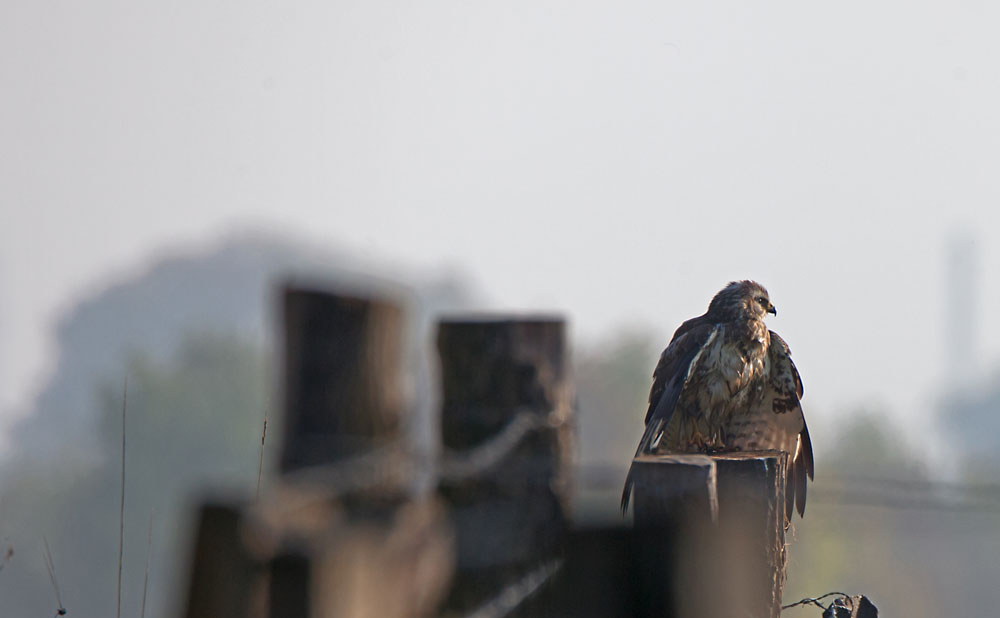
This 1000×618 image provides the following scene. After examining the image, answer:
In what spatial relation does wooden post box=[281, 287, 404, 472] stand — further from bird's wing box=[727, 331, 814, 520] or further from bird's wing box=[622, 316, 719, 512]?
bird's wing box=[727, 331, 814, 520]

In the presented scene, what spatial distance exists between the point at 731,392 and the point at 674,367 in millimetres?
355

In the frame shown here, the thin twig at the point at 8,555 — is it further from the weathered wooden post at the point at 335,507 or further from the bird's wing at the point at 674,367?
the bird's wing at the point at 674,367

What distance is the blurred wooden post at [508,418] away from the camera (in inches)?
156

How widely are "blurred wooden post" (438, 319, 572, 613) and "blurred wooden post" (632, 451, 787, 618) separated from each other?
0.86m

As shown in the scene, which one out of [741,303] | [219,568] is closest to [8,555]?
[219,568]

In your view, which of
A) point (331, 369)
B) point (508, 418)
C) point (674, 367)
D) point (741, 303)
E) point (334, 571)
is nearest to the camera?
point (334, 571)

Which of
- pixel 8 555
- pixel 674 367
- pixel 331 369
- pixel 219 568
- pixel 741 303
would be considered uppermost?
pixel 741 303

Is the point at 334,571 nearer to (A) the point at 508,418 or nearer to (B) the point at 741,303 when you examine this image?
(A) the point at 508,418

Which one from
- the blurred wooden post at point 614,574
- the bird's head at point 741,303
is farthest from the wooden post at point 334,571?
the bird's head at point 741,303

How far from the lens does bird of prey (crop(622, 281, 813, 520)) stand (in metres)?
6.58

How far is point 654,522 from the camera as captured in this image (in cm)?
277

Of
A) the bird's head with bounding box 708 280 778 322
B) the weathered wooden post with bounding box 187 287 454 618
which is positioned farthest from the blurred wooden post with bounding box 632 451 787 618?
the bird's head with bounding box 708 280 778 322

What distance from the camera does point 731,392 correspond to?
659 cm

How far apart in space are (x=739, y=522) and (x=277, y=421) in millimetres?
1273
